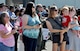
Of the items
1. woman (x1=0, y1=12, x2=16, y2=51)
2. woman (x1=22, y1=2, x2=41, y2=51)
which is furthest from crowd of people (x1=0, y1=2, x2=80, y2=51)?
woman (x1=0, y1=12, x2=16, y2=51)

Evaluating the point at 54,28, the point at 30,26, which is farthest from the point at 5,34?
the point at 54,28

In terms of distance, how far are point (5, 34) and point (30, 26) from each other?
1173 millimetres

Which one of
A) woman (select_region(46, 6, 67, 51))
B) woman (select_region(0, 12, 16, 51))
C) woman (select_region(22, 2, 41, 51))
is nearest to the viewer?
woman (select_region(0, 12, 16, 51))

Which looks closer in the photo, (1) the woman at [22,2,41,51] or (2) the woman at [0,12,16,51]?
(2) the woman at [0,12,16,51]

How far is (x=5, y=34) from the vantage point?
6.71 metres

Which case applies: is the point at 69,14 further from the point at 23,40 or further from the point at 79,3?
the point at 79,3

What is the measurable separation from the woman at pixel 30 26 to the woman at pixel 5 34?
886 mm

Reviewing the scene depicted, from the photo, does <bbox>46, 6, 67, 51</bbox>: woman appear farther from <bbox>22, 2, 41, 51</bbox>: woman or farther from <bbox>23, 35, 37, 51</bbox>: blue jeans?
<bbox>23, 35, 37, 51</bbox>: blue jeans

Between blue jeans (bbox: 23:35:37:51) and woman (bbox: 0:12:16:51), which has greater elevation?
woman (bbox: 0:12:16:51)

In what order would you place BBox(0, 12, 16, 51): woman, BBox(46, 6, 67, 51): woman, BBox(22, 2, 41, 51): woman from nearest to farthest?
BBox(0, 12, 16, 51): woman, BBox(22, 2, 41, 51): woman, BBox(46, 6, 67, 51): woman

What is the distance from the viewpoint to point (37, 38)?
7.97m

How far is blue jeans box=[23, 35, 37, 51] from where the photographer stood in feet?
25.6

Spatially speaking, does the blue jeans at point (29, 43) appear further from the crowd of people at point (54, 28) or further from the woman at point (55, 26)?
the woman at point (55, 26)

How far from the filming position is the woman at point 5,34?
6707mm
